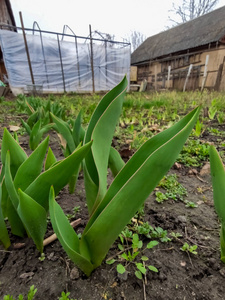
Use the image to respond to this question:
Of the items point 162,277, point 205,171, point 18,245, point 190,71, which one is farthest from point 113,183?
point 190,71

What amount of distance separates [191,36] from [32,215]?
1810 cm

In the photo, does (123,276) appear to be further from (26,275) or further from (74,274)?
(26,275)

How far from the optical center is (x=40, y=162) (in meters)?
0.64

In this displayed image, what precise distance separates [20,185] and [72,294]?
0.37m

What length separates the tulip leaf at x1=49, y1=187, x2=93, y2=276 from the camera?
0.44 metres

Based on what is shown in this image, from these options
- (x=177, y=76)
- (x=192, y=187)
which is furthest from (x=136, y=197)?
(x=177, y=76)

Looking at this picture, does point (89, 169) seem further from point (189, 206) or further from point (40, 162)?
point (189, 206)

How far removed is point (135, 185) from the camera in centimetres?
42

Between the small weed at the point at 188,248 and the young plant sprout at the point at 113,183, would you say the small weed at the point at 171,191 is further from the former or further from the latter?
the young plant sprout at the point at 113,183

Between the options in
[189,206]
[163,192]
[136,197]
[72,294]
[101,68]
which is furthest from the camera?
[101,68]

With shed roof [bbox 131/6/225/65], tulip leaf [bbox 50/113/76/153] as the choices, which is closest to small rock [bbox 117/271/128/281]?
tulip leaf [bbox 50/113/76/153]

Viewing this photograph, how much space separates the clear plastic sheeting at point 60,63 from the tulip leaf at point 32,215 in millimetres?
9005

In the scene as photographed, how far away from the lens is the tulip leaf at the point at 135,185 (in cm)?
41

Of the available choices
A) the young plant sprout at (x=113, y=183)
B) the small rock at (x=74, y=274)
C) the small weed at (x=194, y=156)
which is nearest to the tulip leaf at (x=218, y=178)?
the young plant sprout at (x=113, y=183)
